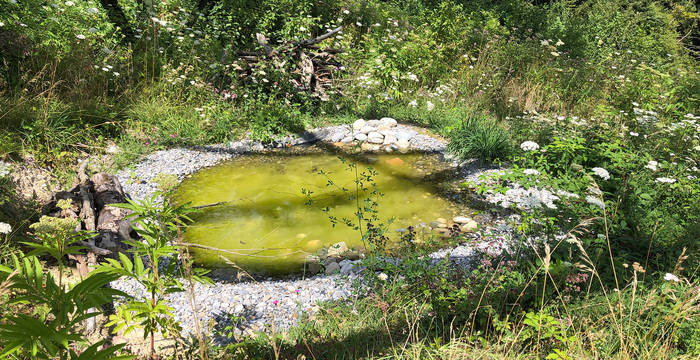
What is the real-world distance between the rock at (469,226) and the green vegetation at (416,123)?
42 centimetres

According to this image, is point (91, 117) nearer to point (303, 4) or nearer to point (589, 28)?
point (303, 4)

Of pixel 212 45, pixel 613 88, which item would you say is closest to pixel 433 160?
pixel 613 88

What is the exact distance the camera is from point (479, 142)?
17.9 feet

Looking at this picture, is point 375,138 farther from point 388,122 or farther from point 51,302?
point 51,302

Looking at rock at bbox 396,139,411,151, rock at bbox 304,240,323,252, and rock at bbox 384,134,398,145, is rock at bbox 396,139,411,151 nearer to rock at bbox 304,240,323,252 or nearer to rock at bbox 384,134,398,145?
rock at bbox 384,134,398,145

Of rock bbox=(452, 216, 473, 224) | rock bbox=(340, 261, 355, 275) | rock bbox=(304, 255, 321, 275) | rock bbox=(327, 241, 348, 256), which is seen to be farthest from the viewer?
rock bbox=(452, 216, 473, 224)

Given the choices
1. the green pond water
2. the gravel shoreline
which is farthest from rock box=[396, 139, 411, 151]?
the gravel shoreline

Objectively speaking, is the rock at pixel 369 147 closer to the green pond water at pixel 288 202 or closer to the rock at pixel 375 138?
the rock at pixel 375 138

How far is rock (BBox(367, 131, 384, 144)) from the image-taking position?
627 cm

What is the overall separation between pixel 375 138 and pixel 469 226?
8.12 feet

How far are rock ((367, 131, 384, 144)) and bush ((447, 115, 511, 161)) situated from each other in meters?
1.03

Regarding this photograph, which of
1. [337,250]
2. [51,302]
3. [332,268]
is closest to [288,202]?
[337,250]

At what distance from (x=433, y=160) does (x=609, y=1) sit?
9.94 metres

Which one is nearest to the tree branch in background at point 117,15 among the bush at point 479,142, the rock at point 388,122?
the rock at point 388,122
